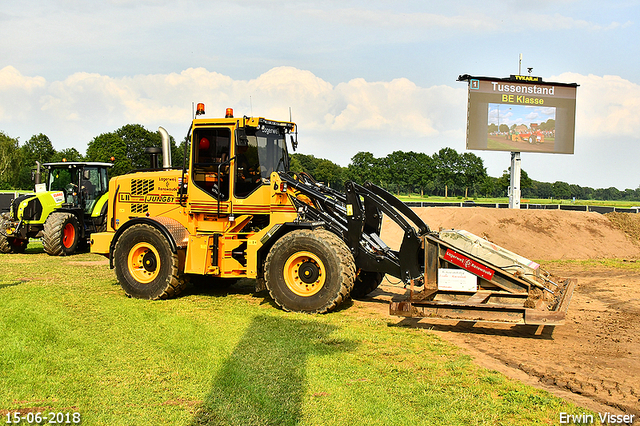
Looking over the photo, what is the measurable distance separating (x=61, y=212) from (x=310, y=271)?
10922mm

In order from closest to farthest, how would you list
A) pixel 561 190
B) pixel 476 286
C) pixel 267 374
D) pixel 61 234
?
pixel 267 374, pixel 476 286, pixel 61 234, pixel 561 190

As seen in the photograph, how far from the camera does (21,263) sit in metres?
14.0

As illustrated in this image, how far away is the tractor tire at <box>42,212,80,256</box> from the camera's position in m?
15.4

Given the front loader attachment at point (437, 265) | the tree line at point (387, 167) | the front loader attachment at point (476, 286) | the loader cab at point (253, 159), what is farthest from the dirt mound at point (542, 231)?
the tree line at point (387, 167)

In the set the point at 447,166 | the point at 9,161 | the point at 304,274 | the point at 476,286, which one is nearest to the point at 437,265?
the point at 476,286

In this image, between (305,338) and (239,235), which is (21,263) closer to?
(239,235)

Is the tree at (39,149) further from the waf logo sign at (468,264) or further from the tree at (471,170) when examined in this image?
the waf logo sign at (468,264)

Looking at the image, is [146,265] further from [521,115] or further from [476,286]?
[521,115]

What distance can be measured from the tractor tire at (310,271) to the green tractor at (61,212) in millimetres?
9836

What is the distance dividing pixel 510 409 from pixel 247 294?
6.47m

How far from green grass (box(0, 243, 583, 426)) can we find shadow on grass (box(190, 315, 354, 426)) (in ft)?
0.05

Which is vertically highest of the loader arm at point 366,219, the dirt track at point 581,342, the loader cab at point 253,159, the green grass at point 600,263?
the loader cab at point 253,159

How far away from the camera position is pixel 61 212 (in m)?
16.1

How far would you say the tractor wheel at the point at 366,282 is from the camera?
32.3 feet
